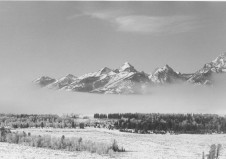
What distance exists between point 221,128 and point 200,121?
529 inches

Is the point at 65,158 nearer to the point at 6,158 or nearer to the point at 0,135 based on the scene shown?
the point at 6,158

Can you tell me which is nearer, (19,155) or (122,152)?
(19,155)

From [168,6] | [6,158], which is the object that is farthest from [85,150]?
[168,6]

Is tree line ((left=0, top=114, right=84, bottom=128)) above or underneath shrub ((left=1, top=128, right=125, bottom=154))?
above

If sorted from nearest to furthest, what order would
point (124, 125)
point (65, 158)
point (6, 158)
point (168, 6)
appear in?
1. point (6, 158)
2. point (65, 158)
3. point (168, 6)
4. point (124, 125)

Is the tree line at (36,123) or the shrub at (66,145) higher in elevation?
the tree line at (36,123)

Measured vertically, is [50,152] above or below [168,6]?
below

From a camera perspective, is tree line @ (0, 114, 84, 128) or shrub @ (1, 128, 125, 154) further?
tree line @ (0, 114, 84, 128)

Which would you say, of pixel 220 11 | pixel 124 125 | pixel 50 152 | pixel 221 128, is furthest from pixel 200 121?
pixel 50 152

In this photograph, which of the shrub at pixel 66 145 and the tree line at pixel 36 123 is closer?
the shrub at pixel 66 145

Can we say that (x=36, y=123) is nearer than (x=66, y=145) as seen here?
No

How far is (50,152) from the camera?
54.9 metres

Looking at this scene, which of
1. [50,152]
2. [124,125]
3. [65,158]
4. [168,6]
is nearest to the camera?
[65,158]

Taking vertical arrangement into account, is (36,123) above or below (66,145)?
above
